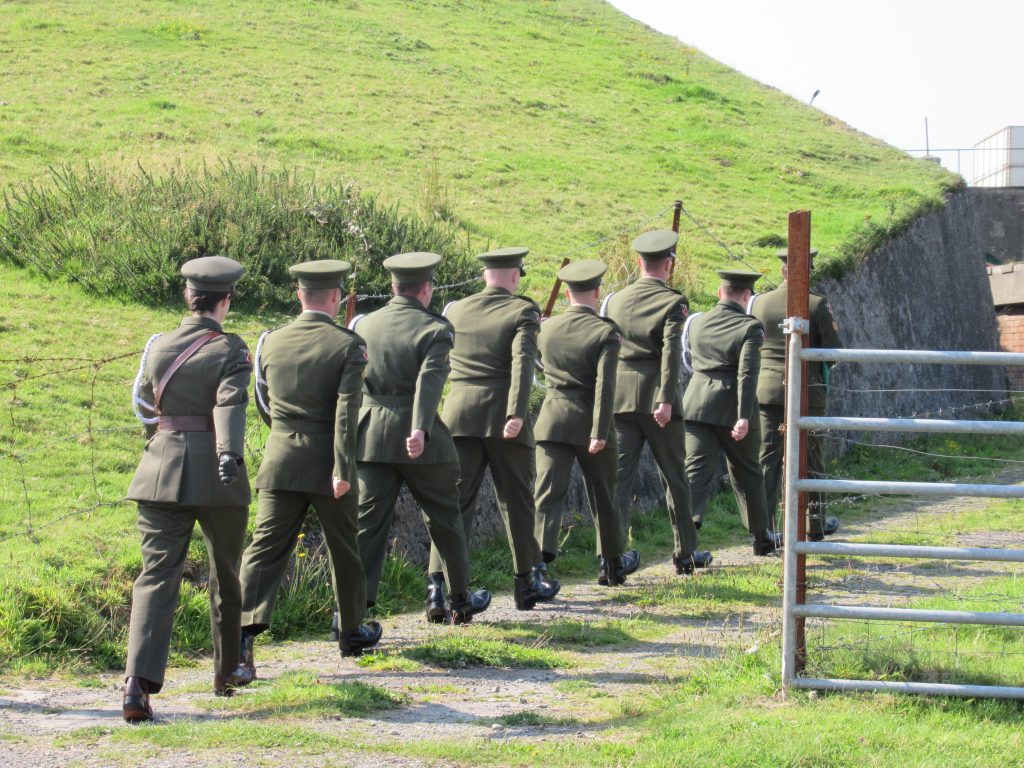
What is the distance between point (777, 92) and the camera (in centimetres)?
3875

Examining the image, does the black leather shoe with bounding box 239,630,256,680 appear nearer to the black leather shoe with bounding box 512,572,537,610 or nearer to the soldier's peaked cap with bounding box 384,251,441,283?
the black leather shoe with bounding box 512,572,537,610

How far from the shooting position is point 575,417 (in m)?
8.97

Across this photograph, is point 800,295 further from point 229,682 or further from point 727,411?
point 727,411

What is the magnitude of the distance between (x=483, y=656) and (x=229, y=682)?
4.60 feet

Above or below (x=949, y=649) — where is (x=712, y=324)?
above

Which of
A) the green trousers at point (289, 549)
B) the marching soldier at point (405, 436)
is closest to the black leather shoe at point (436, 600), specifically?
the marching soldier at point (405, 436)

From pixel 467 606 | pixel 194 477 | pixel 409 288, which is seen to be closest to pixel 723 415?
pixel 467 606

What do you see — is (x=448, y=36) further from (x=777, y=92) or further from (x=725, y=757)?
(x=725, y=757)

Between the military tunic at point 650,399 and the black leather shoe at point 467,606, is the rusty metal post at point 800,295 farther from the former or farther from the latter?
the military tunic at point 650,399

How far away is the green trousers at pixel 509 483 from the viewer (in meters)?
8.41

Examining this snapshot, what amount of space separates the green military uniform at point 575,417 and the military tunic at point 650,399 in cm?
57

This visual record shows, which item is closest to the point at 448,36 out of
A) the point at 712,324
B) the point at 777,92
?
the point at 777,92

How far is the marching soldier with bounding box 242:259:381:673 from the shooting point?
22.4 feet

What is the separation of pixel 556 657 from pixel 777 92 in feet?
112
